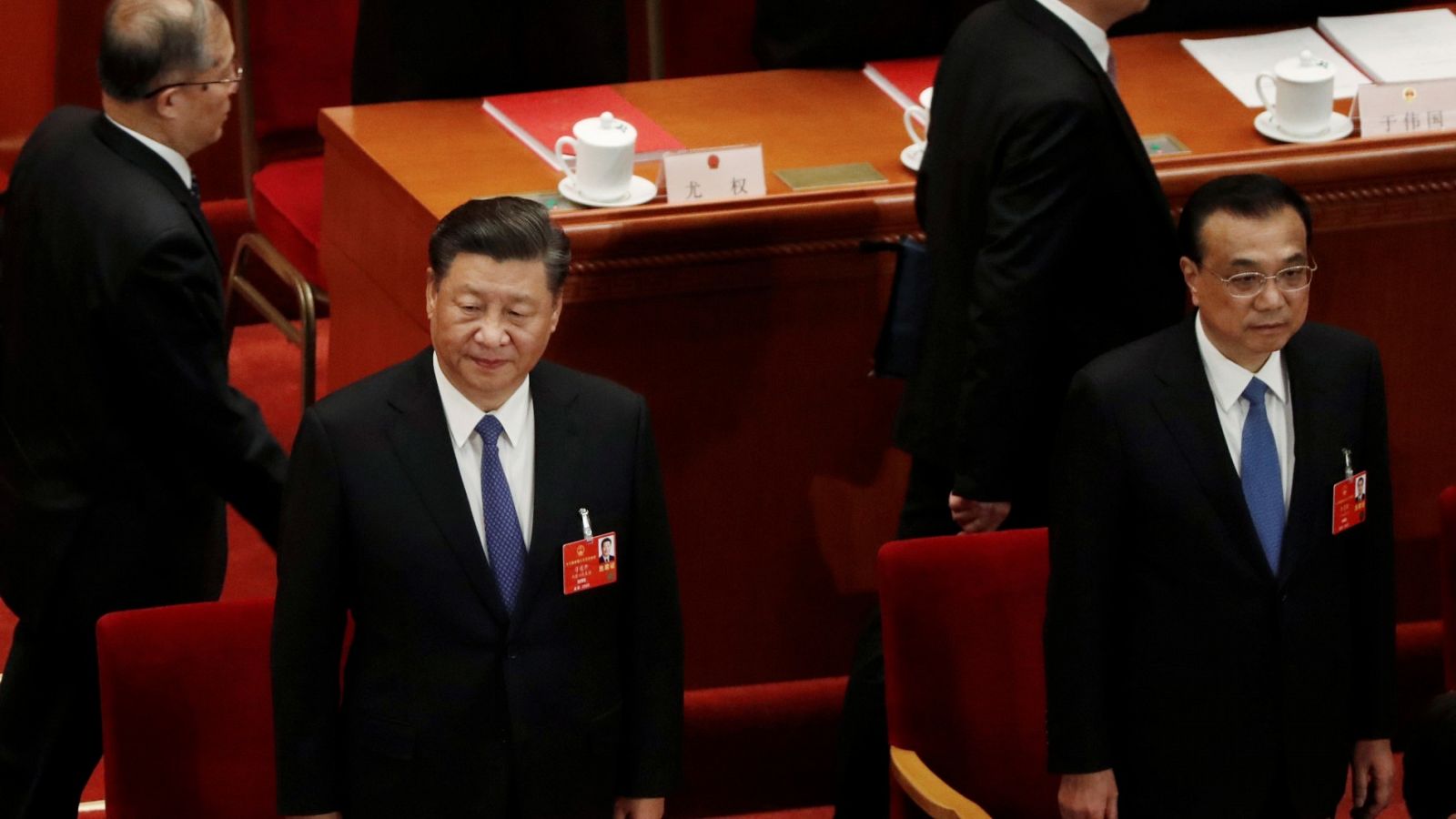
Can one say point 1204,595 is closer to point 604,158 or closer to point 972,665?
point 972,665

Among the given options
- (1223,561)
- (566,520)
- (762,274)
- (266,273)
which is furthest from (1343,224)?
(266,273)

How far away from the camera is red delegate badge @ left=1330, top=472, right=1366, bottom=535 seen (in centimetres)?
283

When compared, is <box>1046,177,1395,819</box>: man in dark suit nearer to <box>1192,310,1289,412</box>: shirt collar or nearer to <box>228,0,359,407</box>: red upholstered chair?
<box>1192,310,1289,412</box>: shirt collar

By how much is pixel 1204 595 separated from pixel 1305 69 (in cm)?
154

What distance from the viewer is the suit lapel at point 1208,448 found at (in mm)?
2785

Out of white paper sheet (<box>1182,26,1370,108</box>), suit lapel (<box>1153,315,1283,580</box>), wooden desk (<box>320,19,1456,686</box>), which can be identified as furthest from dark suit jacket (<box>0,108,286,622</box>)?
white paper sheet (<box>1182,26,1370,108</box>)

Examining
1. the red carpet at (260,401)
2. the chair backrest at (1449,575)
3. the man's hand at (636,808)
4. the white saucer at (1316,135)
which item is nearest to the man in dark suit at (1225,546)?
the chair backrest at (1449,575)

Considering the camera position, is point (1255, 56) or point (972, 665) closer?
point (972, 665)

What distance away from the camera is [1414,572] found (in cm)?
421

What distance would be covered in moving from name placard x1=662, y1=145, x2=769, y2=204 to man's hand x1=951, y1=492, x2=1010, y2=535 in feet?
2.37

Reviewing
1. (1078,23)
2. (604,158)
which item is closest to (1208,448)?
(1078,23)

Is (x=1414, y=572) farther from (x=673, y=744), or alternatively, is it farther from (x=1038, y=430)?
(x=673, y=744)

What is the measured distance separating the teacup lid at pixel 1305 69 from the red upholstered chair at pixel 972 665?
1.24m

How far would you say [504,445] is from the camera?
2.69m
